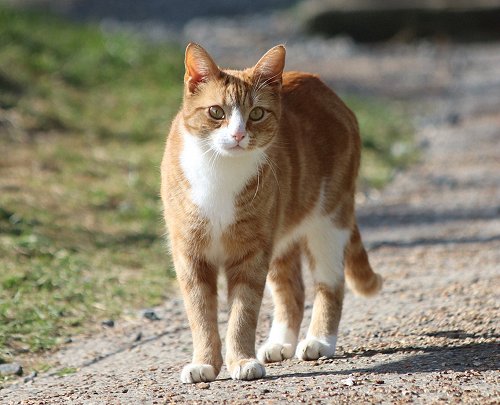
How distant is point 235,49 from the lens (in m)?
15.5

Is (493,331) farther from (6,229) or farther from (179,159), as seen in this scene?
(6,229)

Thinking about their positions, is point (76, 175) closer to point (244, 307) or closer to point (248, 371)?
point (244, 307)

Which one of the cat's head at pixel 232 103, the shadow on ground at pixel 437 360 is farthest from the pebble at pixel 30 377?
the cat's head at pixel 232 103

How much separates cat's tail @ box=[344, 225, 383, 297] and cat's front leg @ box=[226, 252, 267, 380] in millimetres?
801

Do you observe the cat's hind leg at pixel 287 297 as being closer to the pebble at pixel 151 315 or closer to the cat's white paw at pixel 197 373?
the cat's white paw at pixel 197 373

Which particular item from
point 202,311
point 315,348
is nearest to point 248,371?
point 202,311

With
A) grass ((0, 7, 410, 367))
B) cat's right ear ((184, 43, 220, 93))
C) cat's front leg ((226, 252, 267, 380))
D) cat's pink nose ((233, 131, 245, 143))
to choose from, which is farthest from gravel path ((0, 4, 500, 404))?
cat's right ear ((184, 43, 220, 93))

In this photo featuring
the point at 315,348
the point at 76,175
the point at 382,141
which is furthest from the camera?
the point at 382,141

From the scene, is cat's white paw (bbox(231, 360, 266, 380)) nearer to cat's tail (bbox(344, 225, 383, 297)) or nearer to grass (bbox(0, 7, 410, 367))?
cat's tail (bbox(344, 225, 383, 297))

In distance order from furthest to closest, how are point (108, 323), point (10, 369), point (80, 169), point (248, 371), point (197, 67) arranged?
point (80, 169)
point (108, 323)
point (10, 369)
point (197, 67)
point (248, 371)

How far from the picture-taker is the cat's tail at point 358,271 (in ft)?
16.1

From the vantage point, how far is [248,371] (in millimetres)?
4004

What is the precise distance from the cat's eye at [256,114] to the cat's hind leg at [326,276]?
710mm

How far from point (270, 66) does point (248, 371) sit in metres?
1.26
